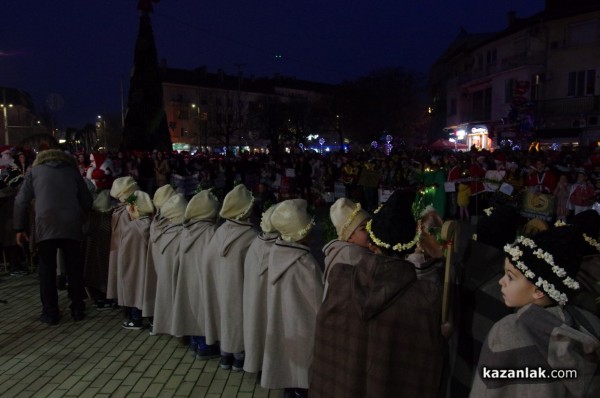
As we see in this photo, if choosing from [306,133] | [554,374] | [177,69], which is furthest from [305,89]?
[554,374]

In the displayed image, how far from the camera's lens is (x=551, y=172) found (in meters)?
13.4

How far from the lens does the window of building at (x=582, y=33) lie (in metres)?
33.5

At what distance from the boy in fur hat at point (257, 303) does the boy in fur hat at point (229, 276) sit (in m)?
0.31

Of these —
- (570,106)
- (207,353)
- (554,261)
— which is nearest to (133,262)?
(207,353)

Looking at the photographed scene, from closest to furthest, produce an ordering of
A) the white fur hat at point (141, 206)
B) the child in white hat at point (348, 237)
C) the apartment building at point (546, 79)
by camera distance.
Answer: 1. the child in white hat at point (348, 237)
2. the white fur hat at point (141, 206)
3. the apartment building at point (546, 79)

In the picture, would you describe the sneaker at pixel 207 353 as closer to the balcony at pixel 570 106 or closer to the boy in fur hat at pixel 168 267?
the boy in fur hat at pixel 168 267

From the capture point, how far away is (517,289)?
222 centimetres

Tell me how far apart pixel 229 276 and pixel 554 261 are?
10.8 ft

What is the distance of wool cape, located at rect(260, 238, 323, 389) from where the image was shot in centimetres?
411

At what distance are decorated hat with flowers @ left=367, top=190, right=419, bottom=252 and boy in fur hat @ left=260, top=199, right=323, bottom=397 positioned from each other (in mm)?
1281

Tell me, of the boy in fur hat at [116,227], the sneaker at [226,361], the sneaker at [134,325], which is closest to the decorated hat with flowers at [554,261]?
the sneaker at [226,361]

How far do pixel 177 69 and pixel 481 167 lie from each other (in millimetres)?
73134

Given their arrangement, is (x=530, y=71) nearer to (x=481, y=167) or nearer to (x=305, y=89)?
(x=481, y=167)

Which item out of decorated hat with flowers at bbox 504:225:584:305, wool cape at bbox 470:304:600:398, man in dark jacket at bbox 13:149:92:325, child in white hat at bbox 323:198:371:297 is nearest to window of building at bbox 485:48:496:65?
man in dark jacket at bbox 13:149:92:325
